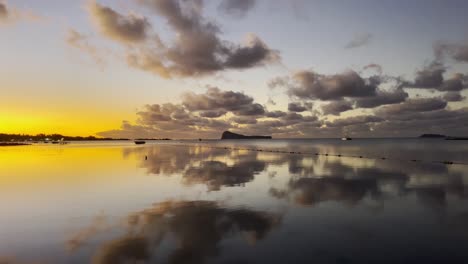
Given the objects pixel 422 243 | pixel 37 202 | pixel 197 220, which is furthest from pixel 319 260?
pixel 37 202

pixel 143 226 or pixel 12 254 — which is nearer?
pixel 12 254

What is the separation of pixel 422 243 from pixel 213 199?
15615 mm

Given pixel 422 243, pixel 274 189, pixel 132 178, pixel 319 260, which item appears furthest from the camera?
pixel 132 178

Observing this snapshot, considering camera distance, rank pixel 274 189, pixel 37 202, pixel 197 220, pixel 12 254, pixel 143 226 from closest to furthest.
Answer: pixel 12 254
pixel 143 226
pixel 197 220
pixel 37 202
pixel 274 189

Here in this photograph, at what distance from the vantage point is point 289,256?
13.5 metres

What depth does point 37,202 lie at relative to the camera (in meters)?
25.7

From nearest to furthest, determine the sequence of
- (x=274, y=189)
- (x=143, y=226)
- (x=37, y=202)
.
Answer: (x=143, y=226), (x=37, y=202), (x=274, y=189)

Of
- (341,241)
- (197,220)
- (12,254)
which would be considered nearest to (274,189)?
(197,220)

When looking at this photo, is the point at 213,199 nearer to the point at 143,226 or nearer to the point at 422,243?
the point at 143,226

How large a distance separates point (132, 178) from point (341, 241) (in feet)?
99.8

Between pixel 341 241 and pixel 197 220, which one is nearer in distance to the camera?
pixel 341 241

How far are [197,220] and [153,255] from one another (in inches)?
234

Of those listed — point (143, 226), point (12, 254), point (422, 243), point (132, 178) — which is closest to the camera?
point (12, 254)

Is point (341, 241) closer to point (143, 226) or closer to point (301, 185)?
point (143, 226)
